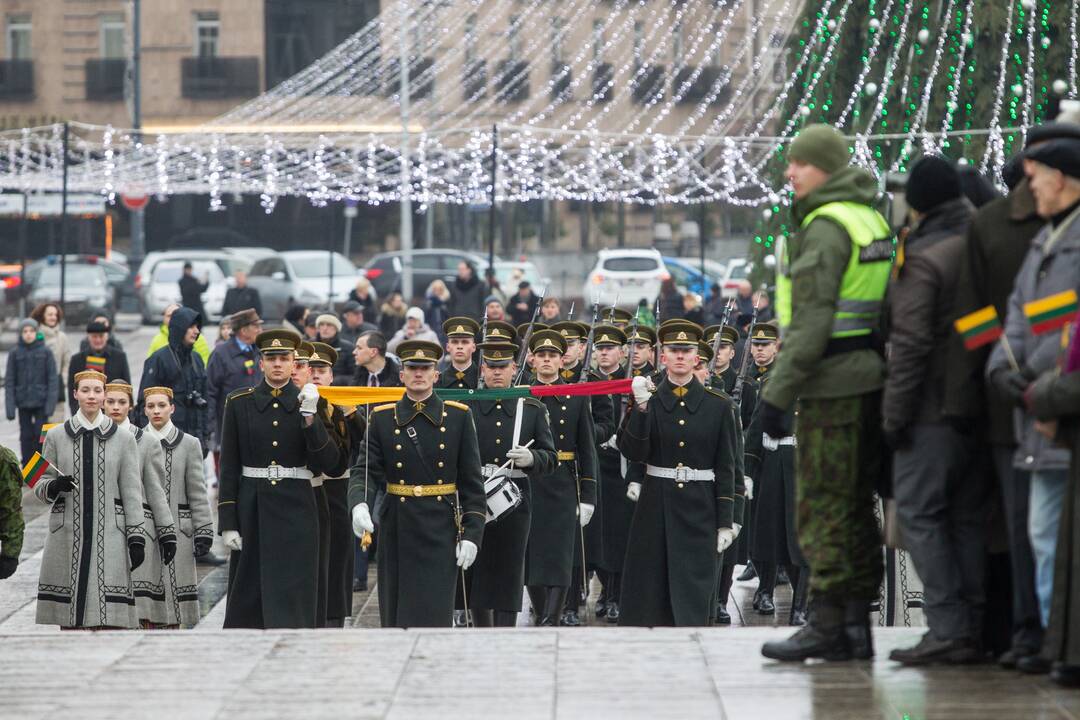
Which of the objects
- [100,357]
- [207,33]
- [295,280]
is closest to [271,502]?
[100,357]

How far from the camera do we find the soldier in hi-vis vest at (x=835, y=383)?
20.2 feet

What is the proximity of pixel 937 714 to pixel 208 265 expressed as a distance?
31793 millimetres

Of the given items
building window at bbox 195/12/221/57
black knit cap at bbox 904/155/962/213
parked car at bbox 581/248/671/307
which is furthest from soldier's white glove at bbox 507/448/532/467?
building window at bbox 195/12/221/57

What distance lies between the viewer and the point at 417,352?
9.13m

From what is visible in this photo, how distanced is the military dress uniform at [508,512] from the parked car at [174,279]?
84.8 ft

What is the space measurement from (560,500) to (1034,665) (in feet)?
16.0

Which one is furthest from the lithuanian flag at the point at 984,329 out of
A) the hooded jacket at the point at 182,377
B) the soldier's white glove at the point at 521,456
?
the hooded jacket at the point at 182,377

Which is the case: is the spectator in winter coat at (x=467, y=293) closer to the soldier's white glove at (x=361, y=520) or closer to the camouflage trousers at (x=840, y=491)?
the soldier's white glove at (x=361, y=520)

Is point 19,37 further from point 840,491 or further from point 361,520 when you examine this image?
point 840,491

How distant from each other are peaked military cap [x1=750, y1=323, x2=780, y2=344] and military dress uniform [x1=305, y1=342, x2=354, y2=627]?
3023mm

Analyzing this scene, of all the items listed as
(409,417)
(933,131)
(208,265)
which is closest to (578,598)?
(409,417)

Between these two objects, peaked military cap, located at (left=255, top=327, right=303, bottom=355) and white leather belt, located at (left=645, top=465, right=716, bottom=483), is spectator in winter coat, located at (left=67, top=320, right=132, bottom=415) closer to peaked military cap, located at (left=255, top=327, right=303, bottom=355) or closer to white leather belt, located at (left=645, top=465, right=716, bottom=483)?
peaked military cap, located at (left=255, top=327, right=303, bottom=355)

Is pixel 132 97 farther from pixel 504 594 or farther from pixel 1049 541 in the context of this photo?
pixel 1049 541

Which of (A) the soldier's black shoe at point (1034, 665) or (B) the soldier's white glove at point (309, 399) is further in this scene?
(B) the soldier's white glove at point (309, 399)
